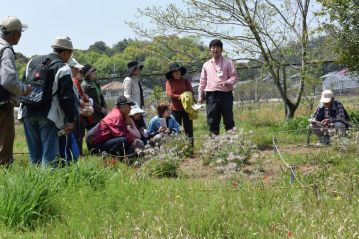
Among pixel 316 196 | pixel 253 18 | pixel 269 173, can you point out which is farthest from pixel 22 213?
pixel 253 18

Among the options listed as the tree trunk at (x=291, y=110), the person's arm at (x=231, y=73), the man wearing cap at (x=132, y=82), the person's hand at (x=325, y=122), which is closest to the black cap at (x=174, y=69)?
the man wearing cap at (x=132, y=82)

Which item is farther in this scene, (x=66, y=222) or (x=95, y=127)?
(x=95, y=127)

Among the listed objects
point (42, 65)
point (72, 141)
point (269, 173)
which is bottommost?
point (269, 173)

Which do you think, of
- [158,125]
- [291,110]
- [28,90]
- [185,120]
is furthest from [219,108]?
[291,110]

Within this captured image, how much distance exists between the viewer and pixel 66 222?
149 inches

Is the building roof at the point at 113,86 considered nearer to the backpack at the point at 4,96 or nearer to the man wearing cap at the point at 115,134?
the man wearing cap at the point at 115,134

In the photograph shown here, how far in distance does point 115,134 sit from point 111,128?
0.11 m

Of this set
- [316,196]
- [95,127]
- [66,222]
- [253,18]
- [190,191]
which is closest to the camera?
[66,222]

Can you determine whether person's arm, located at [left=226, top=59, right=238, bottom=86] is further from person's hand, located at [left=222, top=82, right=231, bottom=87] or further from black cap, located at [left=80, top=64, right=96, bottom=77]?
black cap, located at [left=80, top=64, right=96, bottom=77]

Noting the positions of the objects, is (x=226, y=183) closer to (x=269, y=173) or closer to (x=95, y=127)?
(x=269, y=173)

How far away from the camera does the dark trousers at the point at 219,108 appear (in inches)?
322

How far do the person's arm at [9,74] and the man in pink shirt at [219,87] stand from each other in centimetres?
370

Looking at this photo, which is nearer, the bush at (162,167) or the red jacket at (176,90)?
the bush at (162,167)

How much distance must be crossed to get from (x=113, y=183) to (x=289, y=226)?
70.1 inches
